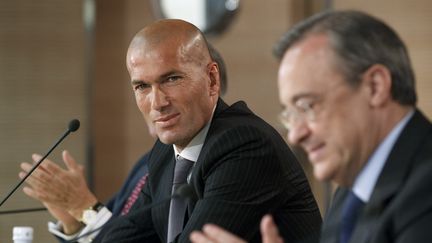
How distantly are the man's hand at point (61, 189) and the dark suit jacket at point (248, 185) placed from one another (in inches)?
39.6

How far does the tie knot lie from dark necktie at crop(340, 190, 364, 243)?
91 cm

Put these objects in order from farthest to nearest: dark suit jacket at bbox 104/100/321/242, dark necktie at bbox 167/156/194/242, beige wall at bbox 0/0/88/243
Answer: beige wall at bbox 0/0/88/243 → dark necktie at bbox 167/156/194/242 → dark suit jacket at bbox 104/100/321/242

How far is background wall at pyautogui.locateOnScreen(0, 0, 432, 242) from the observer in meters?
6.17

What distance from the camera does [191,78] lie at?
2.89m

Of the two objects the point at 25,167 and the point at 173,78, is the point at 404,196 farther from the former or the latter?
the point at 25,167

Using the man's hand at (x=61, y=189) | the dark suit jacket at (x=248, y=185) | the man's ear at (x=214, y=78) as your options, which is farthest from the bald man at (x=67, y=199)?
the dark suit jacket at (x=248, y=185)

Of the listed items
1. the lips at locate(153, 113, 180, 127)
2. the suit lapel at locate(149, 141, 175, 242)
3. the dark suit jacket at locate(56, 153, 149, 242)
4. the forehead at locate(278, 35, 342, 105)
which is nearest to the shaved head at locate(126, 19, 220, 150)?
the lips at locate(153, 113, 180, 127)

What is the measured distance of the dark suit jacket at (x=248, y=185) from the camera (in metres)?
2.54

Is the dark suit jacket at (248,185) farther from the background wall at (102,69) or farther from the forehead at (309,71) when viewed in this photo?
the background wall at (102,69)

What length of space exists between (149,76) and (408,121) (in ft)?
3.69

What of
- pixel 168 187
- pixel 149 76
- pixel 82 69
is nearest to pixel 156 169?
pixel 168 187

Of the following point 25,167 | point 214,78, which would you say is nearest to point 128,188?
point 25,167

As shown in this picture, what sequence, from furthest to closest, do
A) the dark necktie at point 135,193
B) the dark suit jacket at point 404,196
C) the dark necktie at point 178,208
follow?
the dark necktie at point 135,193, the dark necktie at point 178,208, the dark suit jacket at point 404,196

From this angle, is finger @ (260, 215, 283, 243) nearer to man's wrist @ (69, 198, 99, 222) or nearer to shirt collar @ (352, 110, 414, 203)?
shirt collar @ (352, 110, 414, 203)
